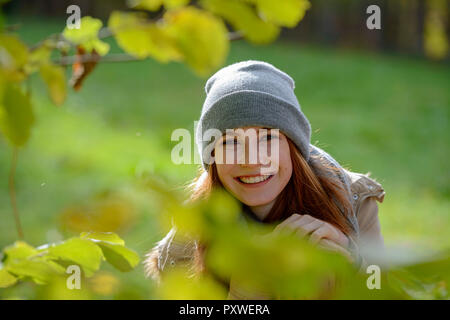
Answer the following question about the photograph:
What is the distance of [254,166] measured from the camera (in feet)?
4.13

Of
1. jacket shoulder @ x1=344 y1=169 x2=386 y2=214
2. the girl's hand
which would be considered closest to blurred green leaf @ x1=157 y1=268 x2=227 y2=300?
the girl's hand

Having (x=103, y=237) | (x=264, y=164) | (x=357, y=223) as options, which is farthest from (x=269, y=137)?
(x=103, y=237)

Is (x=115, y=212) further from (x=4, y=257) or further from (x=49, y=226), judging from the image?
(x=49, y=226)

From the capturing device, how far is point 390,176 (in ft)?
18.5

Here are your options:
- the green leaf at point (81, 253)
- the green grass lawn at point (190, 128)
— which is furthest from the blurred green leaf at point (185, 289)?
the green grass lawn at point (190, 128)

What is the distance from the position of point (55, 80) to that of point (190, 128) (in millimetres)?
5851

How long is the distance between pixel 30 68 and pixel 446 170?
5764 millimetres

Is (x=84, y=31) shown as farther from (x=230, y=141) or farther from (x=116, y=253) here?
(x=230, y=141)

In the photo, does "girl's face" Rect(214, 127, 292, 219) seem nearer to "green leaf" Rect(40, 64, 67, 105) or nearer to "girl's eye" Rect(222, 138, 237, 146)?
"girl's eye" Rect(222, 138, 237, 146)

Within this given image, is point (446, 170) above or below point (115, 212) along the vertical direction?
below

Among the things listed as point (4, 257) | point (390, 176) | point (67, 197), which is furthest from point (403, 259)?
point (390, 176)

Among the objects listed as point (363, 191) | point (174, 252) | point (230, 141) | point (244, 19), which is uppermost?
point (244, 19)

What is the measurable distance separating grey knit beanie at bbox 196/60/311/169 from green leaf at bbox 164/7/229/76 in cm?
80
